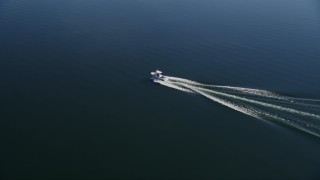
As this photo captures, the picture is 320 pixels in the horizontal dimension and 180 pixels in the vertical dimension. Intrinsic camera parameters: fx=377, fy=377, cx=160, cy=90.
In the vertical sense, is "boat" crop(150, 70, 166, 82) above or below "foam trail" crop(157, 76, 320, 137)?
above

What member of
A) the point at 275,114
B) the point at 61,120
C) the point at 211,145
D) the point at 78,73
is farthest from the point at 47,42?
the point at 275,114

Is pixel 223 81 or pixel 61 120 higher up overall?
pixel 223 81

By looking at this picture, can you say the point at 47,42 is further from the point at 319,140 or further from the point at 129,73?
the point at 319,140

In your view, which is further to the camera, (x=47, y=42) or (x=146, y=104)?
(x=47, y=42)

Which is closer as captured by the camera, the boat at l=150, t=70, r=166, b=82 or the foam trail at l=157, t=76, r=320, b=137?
the foam trail at l=157, t=76, r=320, b=137

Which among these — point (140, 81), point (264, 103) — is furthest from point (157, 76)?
point (264, 103)

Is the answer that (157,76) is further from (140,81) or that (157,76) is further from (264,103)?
(264,103)
